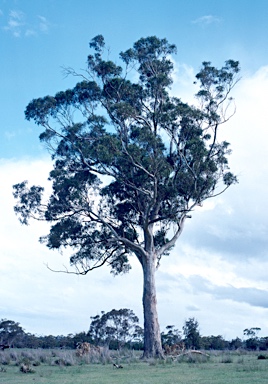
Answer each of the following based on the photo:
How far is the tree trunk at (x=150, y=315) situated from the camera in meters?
24.0

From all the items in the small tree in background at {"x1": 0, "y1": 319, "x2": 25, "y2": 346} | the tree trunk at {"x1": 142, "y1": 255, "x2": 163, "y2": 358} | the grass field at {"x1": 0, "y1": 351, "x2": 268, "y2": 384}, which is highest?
the small tree in background at {"x1": 0, "y1": 319, "x2": 25, "y2": 346}

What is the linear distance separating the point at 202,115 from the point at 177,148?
6.77 feet

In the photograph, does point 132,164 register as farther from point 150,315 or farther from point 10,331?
point 10,331

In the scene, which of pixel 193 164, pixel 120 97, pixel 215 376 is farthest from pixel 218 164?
pixel 215 376

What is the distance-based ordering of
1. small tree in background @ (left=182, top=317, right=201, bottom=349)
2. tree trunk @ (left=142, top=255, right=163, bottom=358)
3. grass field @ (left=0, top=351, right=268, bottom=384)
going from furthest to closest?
small tree in background @ (left=182, top=317, right=201, bottom=349)
tree trunk @ (left=142, top=255, right=163, bottom=358)
grass field @ (left=0, top=351, right=268, bottom=384)

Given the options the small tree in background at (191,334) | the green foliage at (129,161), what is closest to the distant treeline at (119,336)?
the small tree in background at (191,334)

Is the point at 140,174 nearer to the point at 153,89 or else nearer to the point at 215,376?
the point at 153,89

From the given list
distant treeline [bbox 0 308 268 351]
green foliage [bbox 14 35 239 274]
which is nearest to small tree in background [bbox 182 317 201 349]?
distant treeline [bbox 0 308 268 351]

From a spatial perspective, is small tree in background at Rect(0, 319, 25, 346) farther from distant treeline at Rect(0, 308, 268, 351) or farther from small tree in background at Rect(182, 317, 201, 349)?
small tree in background at Rect(182, 317, 201, 349)

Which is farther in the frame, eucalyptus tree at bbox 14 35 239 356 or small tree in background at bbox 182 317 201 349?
small tree in background at bbox 182 317 201 349

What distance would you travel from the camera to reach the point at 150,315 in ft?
80.8

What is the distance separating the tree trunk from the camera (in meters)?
24.0

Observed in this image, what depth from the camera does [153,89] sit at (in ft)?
90.7

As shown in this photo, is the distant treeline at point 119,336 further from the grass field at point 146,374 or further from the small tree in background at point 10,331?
the grass field at point 146,374
